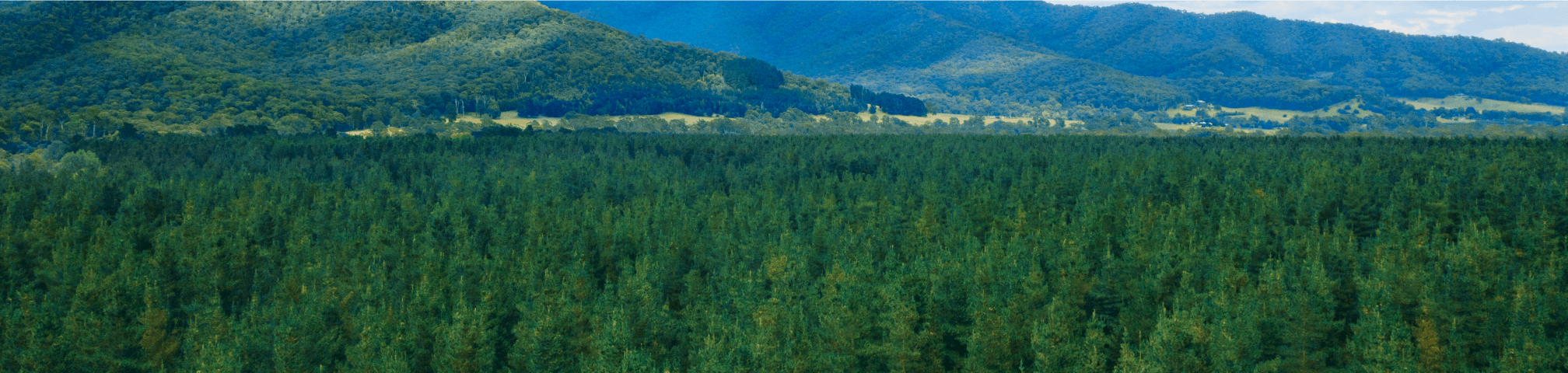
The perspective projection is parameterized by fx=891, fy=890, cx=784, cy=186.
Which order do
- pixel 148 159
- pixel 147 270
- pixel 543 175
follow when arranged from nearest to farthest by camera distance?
pixel 147 270 < pixel 543 175 < pixel 148 159

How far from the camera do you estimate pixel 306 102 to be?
19762cm

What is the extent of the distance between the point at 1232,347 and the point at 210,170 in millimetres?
117230

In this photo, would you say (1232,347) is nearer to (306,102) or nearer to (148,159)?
(148,159)

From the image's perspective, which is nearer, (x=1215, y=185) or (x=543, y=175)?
(x=1215, y=185)

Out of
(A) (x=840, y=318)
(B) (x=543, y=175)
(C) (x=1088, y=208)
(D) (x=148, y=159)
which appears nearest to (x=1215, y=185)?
(C) (x=1088, y=208)

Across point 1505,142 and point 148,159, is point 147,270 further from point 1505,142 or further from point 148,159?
point 1505,142

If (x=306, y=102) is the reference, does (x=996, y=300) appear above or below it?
below

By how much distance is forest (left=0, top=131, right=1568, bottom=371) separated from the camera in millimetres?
37219

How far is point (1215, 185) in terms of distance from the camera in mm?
87438

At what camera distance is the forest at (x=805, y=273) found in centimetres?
3722

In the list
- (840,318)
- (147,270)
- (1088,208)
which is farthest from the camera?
(1088,208)

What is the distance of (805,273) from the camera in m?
52.0

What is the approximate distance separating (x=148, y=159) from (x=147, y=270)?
83.2 m

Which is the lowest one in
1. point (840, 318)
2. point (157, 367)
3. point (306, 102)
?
point (157, 367)
